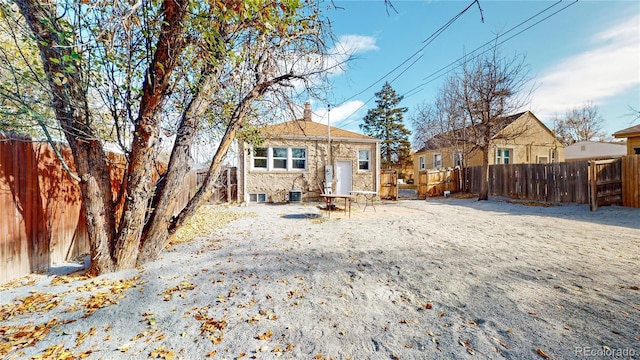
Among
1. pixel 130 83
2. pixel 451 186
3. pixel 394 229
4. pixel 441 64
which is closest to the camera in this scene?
pixel 130 83

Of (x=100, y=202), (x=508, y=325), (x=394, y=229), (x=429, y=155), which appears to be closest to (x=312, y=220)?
(x=394, y=229)

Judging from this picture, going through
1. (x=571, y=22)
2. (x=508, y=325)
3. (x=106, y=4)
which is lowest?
(x=508, y=325)

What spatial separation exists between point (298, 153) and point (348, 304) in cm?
1078

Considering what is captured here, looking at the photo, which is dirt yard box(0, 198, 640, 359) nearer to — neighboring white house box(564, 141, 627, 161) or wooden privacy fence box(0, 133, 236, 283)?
wooden privacy fence box(0, 133, 236, 283)

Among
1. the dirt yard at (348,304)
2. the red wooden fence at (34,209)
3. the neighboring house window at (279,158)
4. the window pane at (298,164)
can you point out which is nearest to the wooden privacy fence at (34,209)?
the red wooden fence at (34,209)

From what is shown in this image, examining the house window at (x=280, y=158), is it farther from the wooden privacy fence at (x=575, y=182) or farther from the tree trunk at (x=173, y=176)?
the wooden privacy fence at (x=575, y=182)

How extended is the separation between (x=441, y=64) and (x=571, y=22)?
209 inches

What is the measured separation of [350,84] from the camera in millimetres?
5492

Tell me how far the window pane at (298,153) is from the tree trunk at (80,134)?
962 centimetres

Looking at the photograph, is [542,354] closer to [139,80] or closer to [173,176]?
[173,176]

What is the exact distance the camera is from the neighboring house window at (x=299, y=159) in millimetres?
12977

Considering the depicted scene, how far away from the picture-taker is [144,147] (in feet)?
11.7

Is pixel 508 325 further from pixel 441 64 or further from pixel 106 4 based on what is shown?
pixel 441 64

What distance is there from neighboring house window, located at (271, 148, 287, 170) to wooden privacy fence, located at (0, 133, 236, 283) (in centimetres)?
870
